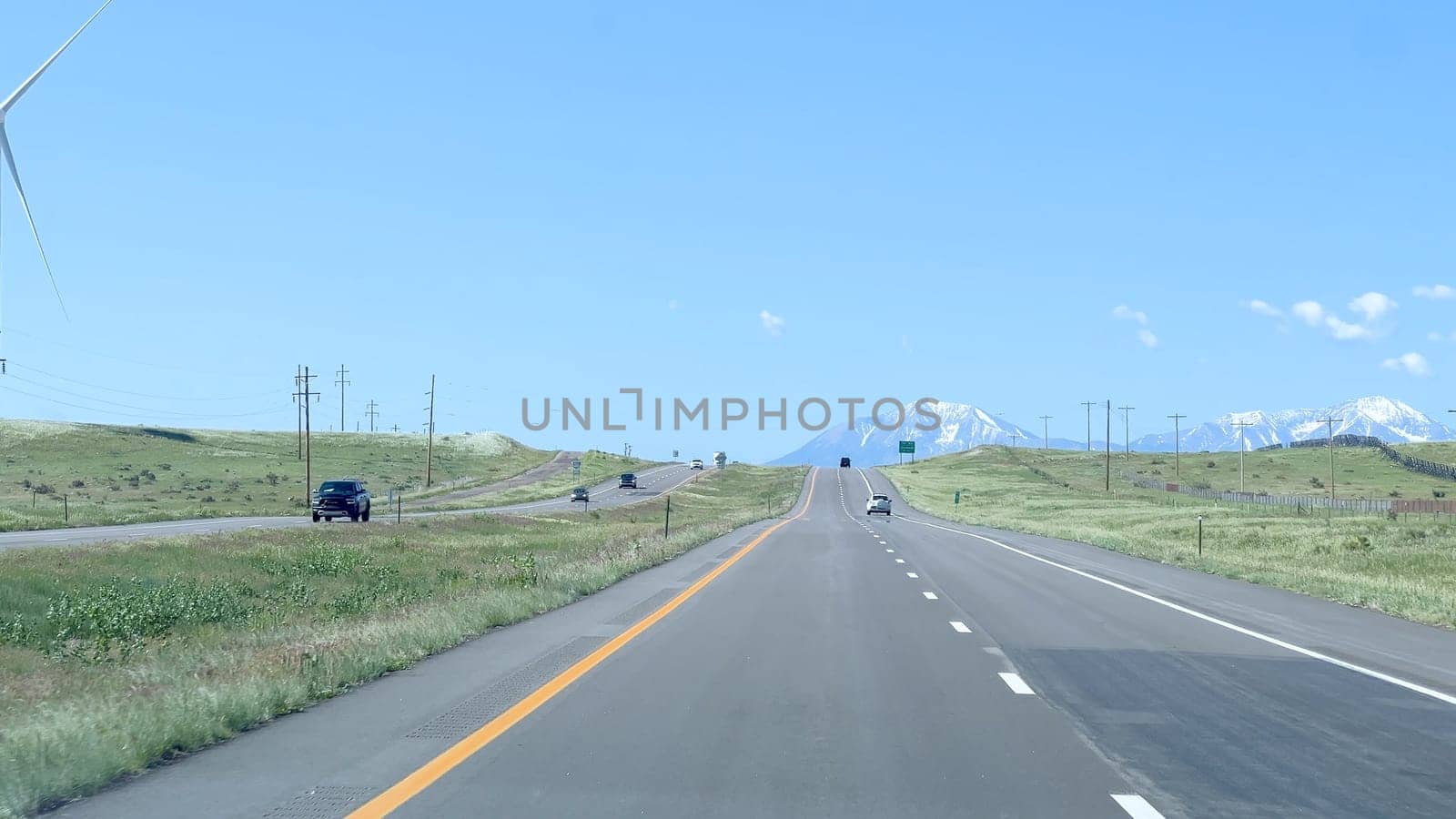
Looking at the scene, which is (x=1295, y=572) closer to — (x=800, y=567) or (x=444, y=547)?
(x=800, y=567)

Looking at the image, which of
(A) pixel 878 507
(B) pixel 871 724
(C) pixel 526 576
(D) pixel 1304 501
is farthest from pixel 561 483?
(B) pixel 871 724

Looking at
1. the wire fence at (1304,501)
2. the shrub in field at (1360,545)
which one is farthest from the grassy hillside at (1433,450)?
the shrub in field at (1360,545)

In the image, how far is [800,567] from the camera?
3027cm

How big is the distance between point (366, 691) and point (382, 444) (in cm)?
16402

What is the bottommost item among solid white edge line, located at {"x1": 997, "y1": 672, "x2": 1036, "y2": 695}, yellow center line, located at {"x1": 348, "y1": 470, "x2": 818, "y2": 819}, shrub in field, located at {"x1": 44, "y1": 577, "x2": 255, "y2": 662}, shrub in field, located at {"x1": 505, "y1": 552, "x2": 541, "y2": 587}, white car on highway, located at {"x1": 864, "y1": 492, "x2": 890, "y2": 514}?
white car on highway, located at {"x1": 864, "y1": 492, "x2": 890, "y2": 514}

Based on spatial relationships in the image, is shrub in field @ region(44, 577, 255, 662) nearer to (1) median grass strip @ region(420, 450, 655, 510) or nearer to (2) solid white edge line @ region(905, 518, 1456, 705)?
(2) solid white edge line @ region(905, 518, 1456, 705)

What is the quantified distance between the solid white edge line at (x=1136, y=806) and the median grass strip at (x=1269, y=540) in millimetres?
13172

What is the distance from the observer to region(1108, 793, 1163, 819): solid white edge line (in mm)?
7324

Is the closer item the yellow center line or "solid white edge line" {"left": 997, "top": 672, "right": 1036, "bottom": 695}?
the yellow center line

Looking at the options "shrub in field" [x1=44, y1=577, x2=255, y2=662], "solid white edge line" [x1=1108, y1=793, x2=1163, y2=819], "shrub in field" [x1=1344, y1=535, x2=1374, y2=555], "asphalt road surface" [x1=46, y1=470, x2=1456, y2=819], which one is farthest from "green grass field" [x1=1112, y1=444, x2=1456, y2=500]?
"solid white edge line" [x1=1108, y1=793, x2=1163, y2=819]

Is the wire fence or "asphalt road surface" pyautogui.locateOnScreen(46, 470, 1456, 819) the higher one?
"asphalt road surface" pyautogui.locateOnScreen(46, 470, 1456, 819)

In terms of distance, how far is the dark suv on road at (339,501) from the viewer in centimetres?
5822

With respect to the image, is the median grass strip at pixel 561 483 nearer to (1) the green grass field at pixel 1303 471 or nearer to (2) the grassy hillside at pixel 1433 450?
(1) the green grass field at pixel 1303 471

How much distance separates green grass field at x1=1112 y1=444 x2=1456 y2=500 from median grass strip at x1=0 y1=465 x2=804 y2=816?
315 ft
